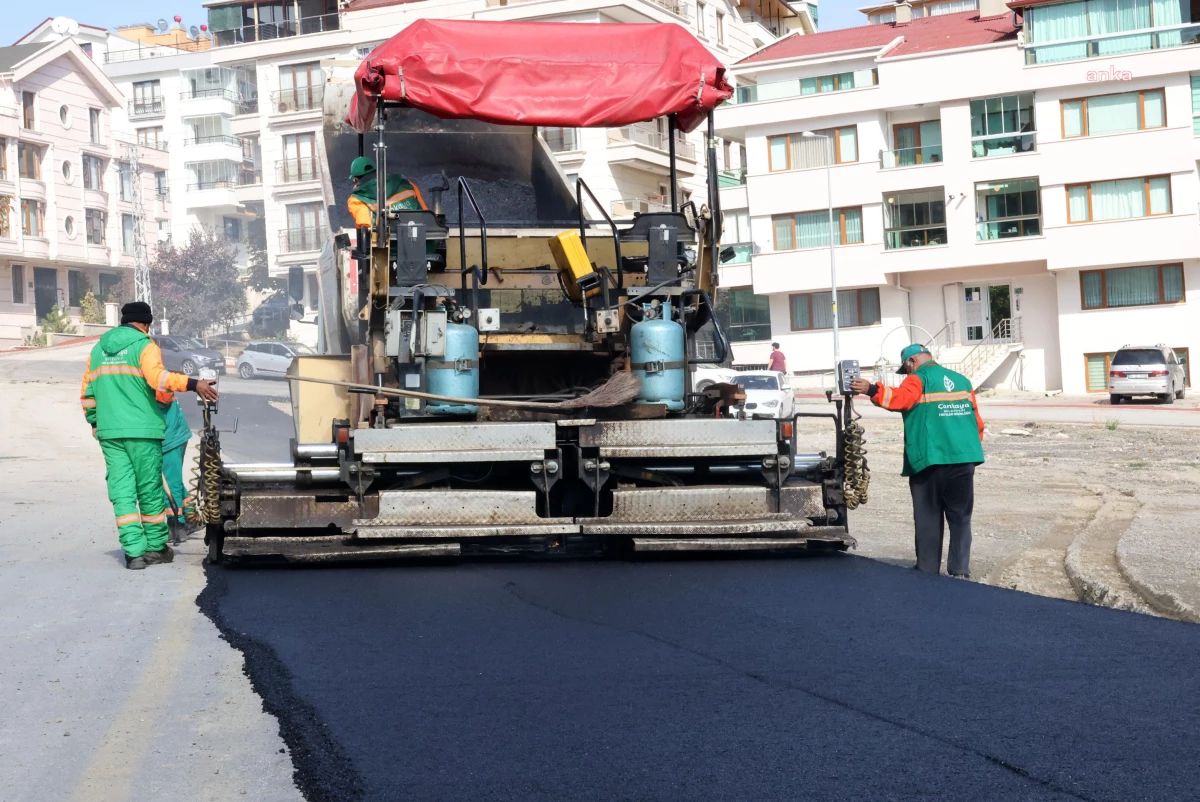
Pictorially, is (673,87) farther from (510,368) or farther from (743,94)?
(743,94)

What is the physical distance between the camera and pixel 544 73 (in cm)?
850

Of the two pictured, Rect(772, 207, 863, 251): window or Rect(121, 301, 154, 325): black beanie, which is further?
Rect(772, 207, 863, 251): window

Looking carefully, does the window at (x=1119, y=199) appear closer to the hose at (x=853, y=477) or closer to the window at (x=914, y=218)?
the window at (x=914, y=218)

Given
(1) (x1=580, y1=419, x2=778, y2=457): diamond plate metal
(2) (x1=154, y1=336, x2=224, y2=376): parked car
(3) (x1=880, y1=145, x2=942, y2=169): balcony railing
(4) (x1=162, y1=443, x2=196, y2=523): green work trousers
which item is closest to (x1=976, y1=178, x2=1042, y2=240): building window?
(3) (x1=880, y1=145, x2=942, y2=169): balcony railing

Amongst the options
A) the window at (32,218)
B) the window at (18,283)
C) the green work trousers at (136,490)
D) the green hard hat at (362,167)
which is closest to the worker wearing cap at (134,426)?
the green work trousers at (136,490)

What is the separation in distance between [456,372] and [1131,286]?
3393 cm

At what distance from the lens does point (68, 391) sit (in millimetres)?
33344

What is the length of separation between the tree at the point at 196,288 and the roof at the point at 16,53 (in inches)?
393

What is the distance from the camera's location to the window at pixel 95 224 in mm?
57969

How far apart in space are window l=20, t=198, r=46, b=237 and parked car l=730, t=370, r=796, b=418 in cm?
3383

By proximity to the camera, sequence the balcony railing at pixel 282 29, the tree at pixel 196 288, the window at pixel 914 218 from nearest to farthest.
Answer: the window at pixel 914 218
the balcony railing at pixel 282 29
the tree at pixel 196 288

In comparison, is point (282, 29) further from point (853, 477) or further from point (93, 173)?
point (853, 477)

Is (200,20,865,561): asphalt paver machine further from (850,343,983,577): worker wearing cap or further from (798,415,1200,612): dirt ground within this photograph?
(798,415,1200,612): dirt ground

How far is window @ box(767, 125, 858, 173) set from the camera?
42.4 metres
